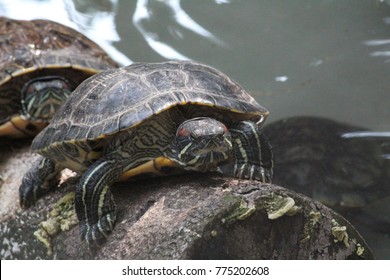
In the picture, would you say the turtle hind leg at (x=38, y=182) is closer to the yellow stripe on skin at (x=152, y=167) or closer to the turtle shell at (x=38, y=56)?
the yellow stripe on skin at (x=152, y=167)

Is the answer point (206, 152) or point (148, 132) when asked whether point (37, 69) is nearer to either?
point (148, 132)

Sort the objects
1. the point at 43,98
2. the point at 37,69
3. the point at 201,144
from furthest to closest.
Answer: the point at 37,69 → the point at 43,98 → the point at 201,144

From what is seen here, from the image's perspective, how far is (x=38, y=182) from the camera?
2.51 m

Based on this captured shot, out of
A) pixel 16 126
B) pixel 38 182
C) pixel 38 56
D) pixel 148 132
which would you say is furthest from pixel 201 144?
pixel 38 56

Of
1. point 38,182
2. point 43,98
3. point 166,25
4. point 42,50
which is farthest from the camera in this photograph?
point 166,25

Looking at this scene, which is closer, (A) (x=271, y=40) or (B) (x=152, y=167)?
(B) (x=152, y=167)

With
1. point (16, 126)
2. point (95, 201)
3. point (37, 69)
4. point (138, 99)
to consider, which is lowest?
point (16, 126)

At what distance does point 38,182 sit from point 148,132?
0.77 meters

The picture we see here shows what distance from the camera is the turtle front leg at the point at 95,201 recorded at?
78.2 inches

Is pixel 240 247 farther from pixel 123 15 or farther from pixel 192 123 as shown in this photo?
pixel 123 15

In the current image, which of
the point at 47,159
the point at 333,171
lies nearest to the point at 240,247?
the point at 47,159

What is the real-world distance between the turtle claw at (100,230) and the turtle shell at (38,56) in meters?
1.79

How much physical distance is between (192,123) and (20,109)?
6.63ft

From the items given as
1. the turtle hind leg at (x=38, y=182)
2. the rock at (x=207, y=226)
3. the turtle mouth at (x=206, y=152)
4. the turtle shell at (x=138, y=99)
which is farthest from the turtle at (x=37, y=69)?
the turtle mouth at (x=206, y=152)
